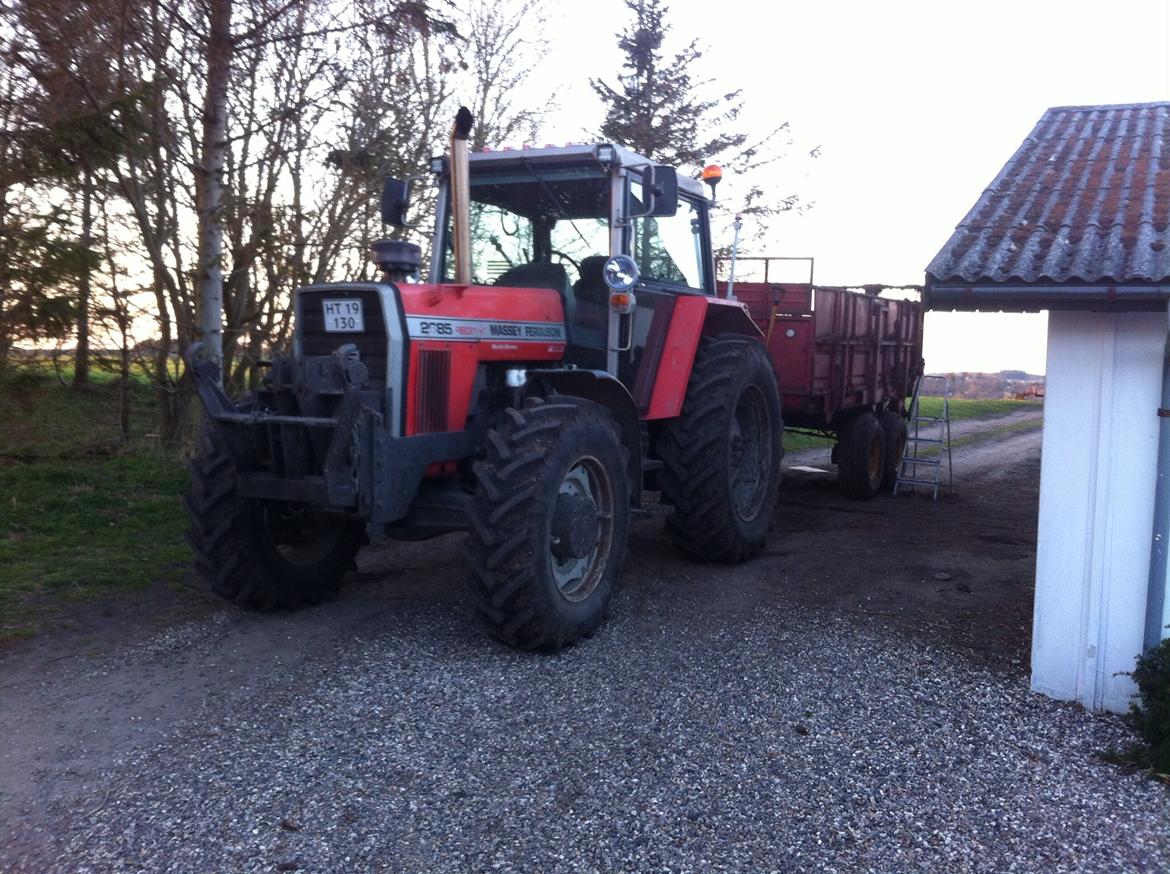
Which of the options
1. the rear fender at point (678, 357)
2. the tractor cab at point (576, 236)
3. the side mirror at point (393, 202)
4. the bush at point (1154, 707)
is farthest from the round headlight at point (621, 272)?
the bush at point (1154, 707)

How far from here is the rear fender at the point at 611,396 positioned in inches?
249

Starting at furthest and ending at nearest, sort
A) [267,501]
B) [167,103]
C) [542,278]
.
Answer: [167,103]
[542,278]
[267,501]

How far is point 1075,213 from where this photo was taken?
18.3ft

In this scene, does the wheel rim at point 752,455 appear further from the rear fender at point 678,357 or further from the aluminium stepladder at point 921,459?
the aluminium stepladder at point 921,459

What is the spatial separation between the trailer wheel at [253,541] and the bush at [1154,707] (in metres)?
4.30

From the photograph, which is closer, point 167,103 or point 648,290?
point 648,290

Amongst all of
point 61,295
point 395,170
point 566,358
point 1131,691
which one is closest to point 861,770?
point 1131,691

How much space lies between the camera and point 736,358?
7562 millimetres

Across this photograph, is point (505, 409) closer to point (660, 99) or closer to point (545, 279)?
point (545, 279)

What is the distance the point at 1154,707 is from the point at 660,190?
3783 mm

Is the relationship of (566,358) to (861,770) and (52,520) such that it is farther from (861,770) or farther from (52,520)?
(52,520)

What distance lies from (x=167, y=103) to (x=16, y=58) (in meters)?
2.62

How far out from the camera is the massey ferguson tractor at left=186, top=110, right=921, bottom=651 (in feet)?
17.8

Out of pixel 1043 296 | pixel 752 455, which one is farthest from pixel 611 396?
pixel 1043 296
